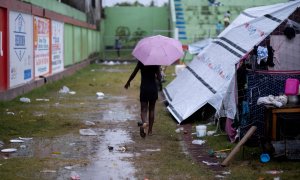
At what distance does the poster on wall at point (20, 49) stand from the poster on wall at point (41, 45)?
727 mm

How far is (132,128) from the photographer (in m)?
11.5

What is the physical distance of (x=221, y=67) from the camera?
480 inches

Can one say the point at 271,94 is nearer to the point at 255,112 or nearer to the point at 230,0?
the point at 255,112

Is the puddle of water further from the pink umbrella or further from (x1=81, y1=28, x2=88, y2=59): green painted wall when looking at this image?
(x1=81, y1=28, x2=88, y2=59): green painted wall

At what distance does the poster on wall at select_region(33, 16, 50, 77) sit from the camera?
1848 cm

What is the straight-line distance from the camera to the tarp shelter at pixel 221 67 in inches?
413

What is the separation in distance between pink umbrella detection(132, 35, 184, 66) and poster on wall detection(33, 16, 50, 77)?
28.4ft

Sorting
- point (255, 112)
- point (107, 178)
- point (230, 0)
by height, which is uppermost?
point (230, 0)

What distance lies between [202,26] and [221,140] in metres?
31.1

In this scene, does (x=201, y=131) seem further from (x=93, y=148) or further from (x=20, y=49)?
(x=20, y=49)

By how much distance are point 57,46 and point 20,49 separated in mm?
6733

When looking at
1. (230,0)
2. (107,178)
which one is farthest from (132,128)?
(230,0)

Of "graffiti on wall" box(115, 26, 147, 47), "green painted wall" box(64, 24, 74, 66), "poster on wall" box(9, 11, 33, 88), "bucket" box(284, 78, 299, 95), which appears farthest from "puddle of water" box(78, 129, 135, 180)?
"graffiti on wall" box(115, 26, 147, 47)

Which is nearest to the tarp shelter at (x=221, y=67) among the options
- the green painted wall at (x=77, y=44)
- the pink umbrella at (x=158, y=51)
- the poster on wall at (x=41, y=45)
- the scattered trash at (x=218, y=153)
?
the scattered trash at (x=218, y=153)
